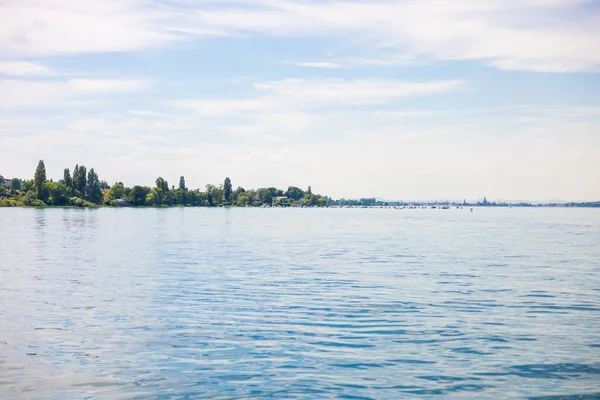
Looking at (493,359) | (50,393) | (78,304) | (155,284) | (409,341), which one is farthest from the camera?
(155,284)

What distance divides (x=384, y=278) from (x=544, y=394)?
23359 millimetres

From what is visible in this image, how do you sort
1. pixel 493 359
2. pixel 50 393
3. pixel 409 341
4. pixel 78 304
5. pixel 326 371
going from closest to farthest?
pixel 50 393 → pixel 326 371 → pixel 493 359 → pixel 409 341 → pixel 78 304

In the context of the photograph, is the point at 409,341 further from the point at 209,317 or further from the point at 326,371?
the point at 209,317

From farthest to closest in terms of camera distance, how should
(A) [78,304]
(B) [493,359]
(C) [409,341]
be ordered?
(A) [78,304]
(C) [409,341]
(B) [493,359]

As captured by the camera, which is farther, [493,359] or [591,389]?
[493,359]

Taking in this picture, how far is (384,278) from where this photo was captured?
40.1 metres

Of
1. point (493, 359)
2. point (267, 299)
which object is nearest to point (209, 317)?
point (267, 299)

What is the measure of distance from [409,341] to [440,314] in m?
5.66

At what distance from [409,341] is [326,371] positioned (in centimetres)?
492

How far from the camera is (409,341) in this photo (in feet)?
73.0

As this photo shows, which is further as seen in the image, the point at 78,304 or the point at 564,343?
the point at 78,304

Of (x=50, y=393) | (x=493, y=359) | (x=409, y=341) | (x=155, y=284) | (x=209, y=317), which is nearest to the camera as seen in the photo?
(x=50, y=393)

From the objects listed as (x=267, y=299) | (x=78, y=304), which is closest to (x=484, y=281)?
(x=267, y=299)

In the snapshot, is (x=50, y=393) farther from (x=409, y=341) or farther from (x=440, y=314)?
(x=440, y=314)
